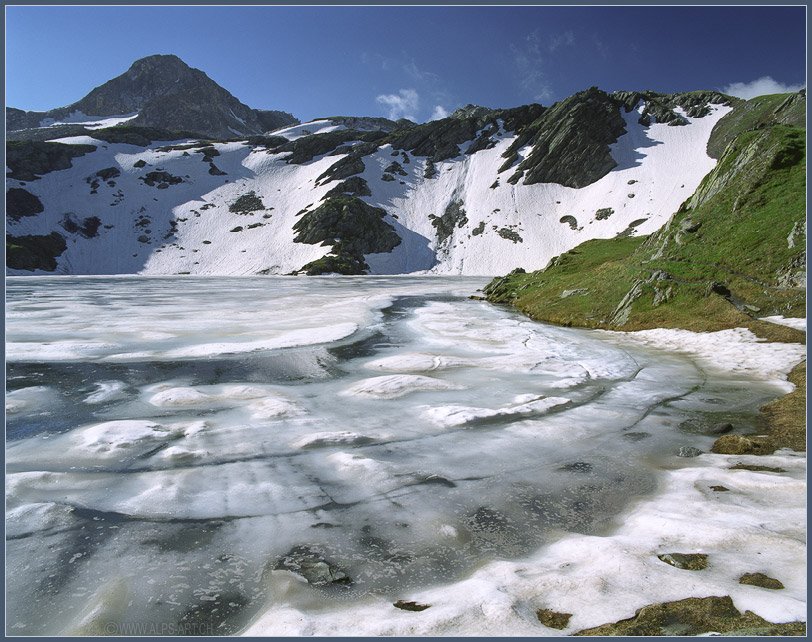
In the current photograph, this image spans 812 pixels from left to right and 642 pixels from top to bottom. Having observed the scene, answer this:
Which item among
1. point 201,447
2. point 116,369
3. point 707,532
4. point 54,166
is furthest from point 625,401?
point 54,166

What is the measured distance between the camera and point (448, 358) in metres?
17.5

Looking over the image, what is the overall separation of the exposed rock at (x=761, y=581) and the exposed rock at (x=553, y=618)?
2.03 m

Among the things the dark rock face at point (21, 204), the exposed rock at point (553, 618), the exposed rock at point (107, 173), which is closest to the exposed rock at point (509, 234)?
the exposed rock at point (553, 618)

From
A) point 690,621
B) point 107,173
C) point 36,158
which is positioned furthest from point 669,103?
point 36,158

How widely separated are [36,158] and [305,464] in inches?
7408

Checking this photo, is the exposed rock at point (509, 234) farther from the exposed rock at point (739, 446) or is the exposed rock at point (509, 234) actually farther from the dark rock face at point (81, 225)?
the dark rock face at point (81, 225)

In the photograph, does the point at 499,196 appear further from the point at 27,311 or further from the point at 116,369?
the point at 116,369

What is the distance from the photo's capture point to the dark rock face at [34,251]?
4349 inches

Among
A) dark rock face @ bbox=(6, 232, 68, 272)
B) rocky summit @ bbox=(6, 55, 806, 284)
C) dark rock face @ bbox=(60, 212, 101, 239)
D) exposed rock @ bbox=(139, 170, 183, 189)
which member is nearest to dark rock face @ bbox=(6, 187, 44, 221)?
rocky summit @ bbox=(6, 55, 806, 284)

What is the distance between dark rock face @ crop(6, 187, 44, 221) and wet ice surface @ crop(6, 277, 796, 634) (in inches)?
5709

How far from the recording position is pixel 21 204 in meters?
128

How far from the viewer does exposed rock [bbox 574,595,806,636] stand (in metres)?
4.03

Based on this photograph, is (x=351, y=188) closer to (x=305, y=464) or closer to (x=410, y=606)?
(x=305, y=464)

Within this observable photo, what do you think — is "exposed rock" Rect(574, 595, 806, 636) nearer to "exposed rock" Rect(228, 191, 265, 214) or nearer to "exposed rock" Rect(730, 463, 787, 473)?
"exposed rock" Rect(730, 463, 787, 473)
